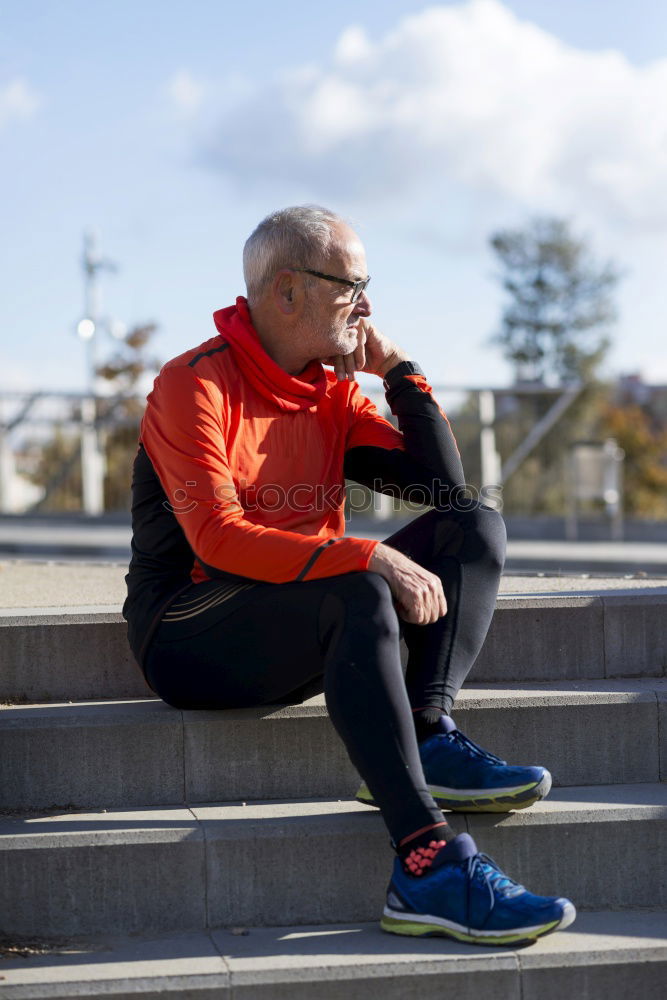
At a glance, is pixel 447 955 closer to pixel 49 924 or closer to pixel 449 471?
pixel 49 924

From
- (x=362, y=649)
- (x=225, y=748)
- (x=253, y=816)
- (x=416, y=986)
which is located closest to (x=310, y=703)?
(x=225, y=748)

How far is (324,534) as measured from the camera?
3.44m

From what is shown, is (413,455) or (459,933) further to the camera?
(413,455)

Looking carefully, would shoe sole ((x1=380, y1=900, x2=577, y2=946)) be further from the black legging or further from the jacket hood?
the jacket hood

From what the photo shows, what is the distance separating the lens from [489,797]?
9.93 ft

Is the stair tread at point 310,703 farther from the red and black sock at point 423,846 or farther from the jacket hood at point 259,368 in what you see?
the jacket hood at point 259,368

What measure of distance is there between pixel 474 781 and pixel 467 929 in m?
0.37

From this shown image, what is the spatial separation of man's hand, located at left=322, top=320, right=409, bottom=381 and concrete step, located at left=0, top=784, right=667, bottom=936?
1230 mm

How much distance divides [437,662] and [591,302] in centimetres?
3098

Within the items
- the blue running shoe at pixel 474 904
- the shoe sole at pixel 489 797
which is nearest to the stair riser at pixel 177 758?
the shoe sole at pixel 489 797

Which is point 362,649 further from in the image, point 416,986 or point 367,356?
point 367,356

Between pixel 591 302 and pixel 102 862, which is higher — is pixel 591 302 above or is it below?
above

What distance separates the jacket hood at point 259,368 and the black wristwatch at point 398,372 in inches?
13.6

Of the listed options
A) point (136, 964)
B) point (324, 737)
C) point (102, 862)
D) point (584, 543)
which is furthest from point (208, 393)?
point (584, 543)
